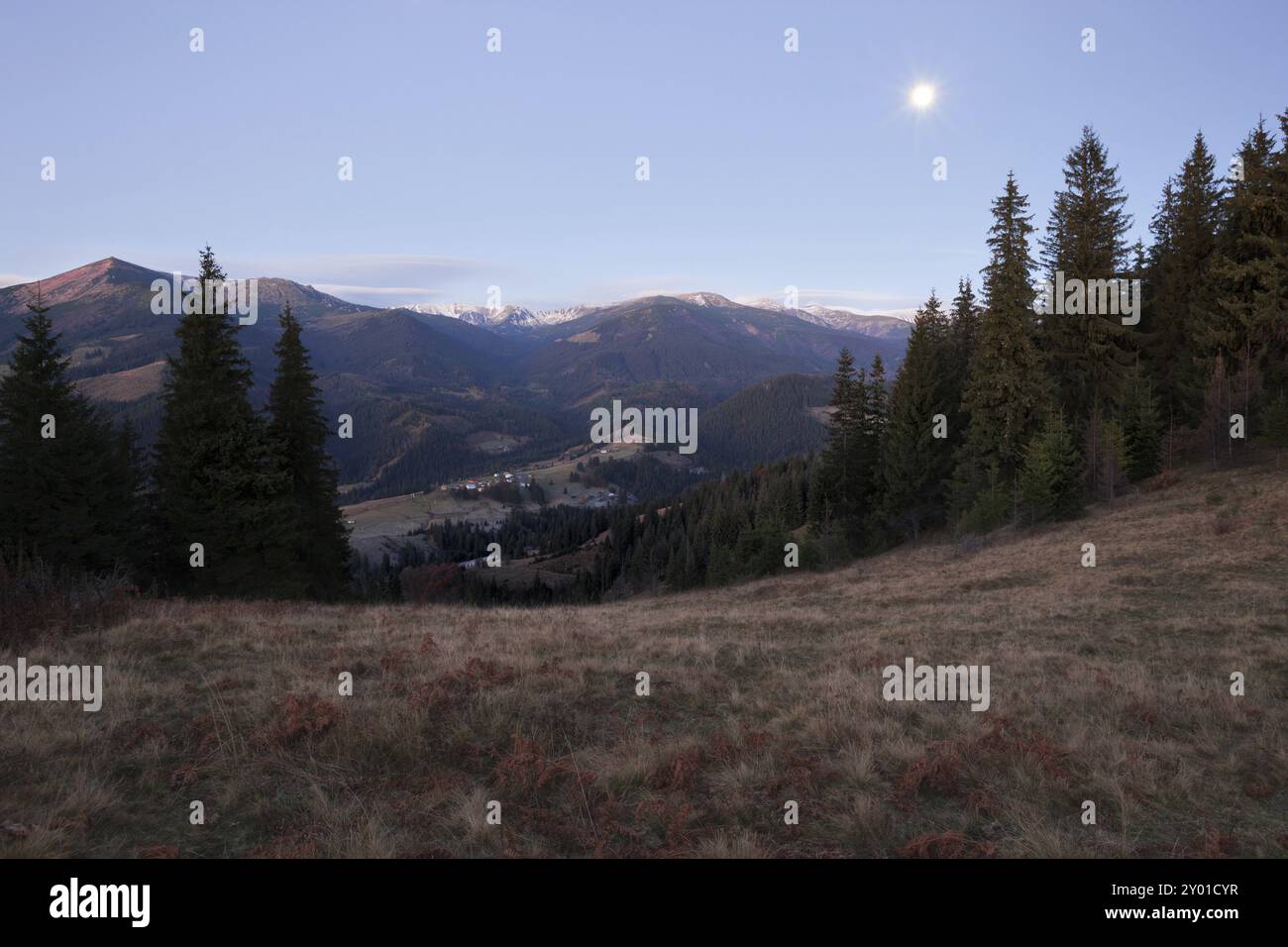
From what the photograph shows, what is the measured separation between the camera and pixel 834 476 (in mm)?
48875

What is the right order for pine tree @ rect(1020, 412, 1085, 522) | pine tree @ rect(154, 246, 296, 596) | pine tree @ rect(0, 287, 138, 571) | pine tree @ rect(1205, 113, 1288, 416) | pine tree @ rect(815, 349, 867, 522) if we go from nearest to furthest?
pine tree @ rect(0, 287, 138, 571)
pine tree @ rect(154, 246, 296, 596)
pine tree @ rect(1020, 412, 1085, 522)
pine tree @ rect(1205, 113, 1288, 416)
pine tree @ rect(815, 349, 867, 522)

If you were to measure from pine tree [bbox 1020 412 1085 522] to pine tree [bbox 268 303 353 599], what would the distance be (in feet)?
119

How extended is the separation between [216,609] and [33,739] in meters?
9.54

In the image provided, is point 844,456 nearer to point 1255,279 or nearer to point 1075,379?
point 1075,379

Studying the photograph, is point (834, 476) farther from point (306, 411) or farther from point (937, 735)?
point (937, 735)

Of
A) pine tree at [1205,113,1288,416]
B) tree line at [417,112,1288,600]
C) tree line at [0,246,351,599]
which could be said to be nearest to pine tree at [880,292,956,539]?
tree line at [417,112,1288,600]

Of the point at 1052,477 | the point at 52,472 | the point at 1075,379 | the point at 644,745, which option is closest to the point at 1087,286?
the point at 1075,379

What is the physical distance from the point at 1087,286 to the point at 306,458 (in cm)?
4592

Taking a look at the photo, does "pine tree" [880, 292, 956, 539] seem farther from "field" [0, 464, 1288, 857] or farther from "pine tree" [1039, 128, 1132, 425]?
"field" [0, 464, 1288, 857]

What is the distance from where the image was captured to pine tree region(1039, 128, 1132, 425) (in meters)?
38.4

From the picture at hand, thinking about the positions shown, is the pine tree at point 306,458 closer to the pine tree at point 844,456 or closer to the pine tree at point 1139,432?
the pine tree at point 844,456

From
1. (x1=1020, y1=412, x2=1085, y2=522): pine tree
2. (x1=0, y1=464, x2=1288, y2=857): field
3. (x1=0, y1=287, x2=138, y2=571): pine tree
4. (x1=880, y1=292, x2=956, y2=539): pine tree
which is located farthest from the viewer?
(x1=880, y1=292, x2=956, y2=539): pine tree

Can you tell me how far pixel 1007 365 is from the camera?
3619 centimetres
